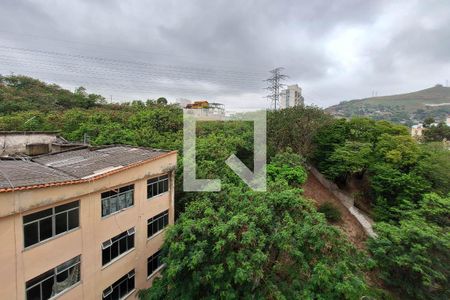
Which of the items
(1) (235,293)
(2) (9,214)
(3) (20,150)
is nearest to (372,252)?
(1) (235,293)

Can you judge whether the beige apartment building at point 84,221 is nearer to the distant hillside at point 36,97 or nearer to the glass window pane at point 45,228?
the glass window pane at point 45,228

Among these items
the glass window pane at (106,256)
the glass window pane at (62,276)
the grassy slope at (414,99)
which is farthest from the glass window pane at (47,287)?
the grassy slope at (414,99)

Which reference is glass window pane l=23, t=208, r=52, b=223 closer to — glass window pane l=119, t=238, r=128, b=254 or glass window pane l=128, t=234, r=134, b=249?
glass window pane l=119, t=238, r=128, b=254

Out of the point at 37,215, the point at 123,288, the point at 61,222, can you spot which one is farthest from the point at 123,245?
the point at 37,215

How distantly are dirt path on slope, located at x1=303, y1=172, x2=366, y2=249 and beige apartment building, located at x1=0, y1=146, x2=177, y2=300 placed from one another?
49.2 feet

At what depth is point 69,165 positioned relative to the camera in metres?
10.7

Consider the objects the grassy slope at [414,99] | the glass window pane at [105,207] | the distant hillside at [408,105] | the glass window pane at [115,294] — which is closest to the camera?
the glass window pane at [105,207]

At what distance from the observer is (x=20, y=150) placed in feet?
46.9

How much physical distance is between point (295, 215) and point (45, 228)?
8.99m

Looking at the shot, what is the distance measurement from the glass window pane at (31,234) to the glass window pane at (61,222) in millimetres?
623

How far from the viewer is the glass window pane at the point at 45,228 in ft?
25.8

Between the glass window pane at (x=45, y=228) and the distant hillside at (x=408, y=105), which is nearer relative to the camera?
the glass window pane at (x=45, y=228)

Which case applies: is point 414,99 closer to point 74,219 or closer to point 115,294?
point 115,294

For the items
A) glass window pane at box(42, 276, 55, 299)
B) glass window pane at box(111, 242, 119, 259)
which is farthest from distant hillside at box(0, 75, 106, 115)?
glass window pane at box(42, 276, 55, 299)
